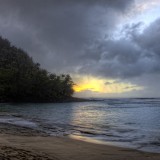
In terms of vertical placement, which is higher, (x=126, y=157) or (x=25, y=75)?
(x=25, y=75)

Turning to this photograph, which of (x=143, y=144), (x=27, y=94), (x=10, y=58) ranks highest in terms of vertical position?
(x=10, y=58)

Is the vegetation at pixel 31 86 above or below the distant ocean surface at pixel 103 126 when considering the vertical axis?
above

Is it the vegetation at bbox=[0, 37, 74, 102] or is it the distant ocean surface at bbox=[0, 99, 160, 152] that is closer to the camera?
the distant ocean surface at bbox=[0, 99, 160, 152]

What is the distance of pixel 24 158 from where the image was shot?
475 inches

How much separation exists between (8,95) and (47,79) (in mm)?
17557

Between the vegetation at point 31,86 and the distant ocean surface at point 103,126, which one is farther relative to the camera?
the vegetation at point 31,86

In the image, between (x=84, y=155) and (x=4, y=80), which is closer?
(x=84, y=155)

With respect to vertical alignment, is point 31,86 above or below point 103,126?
above

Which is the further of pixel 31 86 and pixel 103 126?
pixel 31 86

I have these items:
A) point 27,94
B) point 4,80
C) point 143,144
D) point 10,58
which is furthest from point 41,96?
point 143,144

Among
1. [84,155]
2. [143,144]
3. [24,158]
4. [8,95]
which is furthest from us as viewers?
[8,95]

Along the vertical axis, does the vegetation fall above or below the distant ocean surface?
above

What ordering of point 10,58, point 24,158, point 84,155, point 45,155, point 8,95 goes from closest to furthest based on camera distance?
1. point 24,158
2. point 45,155
3. point 84,155
4. point 8,95
5. point 10,58

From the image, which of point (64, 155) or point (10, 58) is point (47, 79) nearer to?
point (10, 58)
